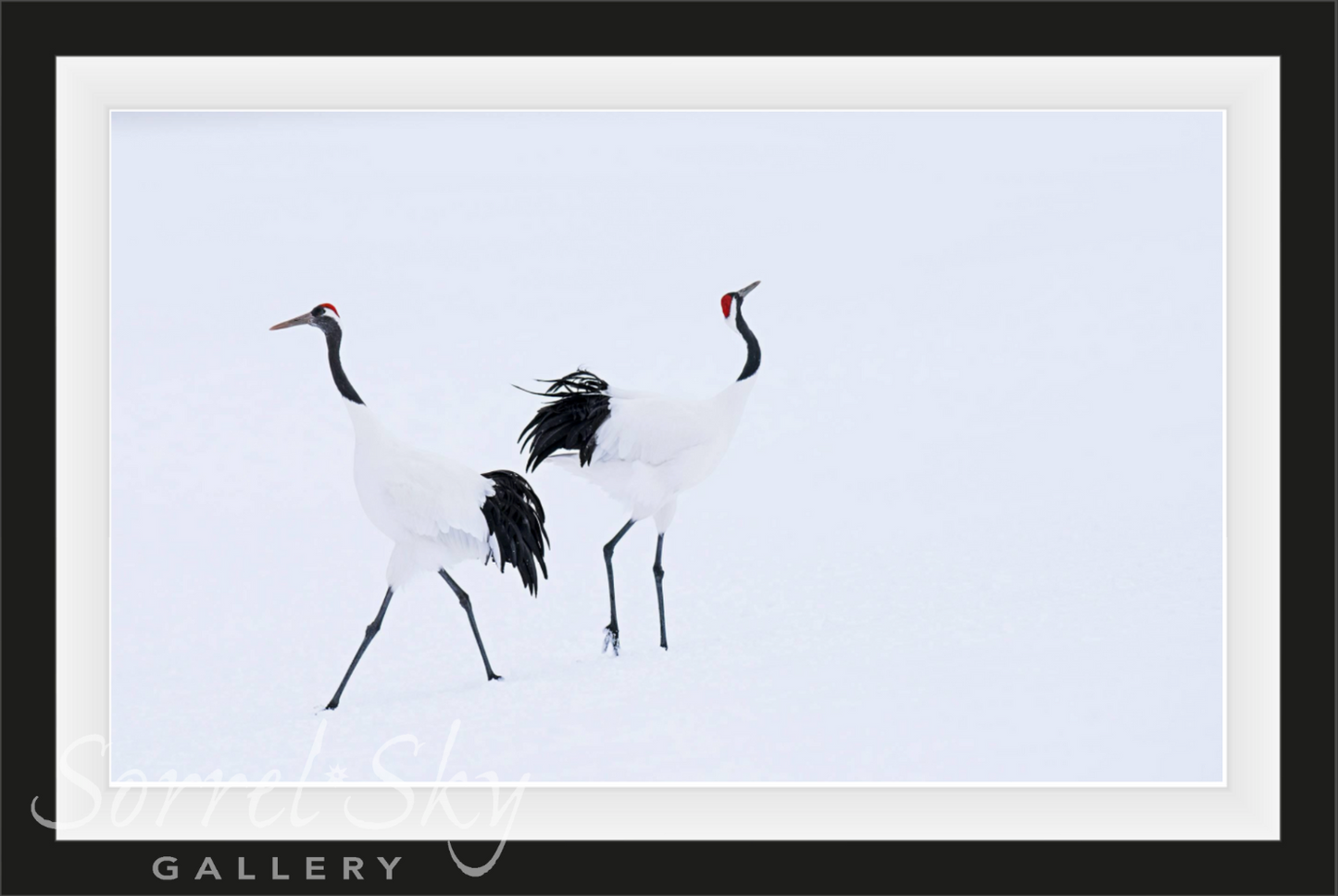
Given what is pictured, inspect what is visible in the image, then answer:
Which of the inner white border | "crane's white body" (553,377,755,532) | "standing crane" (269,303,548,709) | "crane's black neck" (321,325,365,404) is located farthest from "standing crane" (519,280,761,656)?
the inner white border

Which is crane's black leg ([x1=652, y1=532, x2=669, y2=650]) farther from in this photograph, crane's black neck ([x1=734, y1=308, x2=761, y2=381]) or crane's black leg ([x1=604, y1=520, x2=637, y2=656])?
crane's black neck ([x1=734, y1=308, x2=761, y2=381])

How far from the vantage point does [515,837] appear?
4.79 meters

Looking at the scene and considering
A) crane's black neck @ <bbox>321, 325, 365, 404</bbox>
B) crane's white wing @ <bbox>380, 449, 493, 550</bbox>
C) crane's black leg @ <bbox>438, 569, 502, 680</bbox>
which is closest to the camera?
crane's white wing @ <bbox>380, 449, 493, 550</bbox>

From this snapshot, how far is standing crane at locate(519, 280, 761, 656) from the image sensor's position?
5.86 m

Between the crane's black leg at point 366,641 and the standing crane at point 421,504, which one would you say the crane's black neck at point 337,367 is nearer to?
the standing crane at point 421,504

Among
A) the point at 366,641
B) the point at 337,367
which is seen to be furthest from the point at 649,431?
the point at 366,641

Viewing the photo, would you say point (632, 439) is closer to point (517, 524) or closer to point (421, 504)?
point (517, 524)

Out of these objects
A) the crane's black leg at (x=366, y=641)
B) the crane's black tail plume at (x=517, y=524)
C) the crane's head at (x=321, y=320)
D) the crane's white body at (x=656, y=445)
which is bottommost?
the crane's black leg at (x=366, y=641)

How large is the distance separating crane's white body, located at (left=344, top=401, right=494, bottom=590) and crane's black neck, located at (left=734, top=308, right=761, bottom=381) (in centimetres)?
150

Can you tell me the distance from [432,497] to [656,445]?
115 cm

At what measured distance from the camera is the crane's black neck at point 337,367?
535 cm

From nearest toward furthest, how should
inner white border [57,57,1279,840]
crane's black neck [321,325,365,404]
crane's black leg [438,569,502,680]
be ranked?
inner white border [57,57,1279,840] < crane's black neck [321,325,365,404] < crane's black leg [438,569,502,680]

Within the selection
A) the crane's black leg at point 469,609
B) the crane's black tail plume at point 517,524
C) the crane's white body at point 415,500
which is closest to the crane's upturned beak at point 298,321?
the crane's white body at point 415,500

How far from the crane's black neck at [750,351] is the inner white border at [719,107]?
1.25 m
